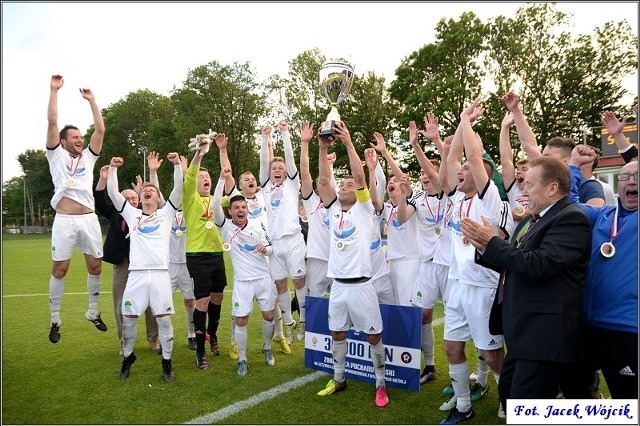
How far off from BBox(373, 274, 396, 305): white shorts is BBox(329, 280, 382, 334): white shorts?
1.07 m

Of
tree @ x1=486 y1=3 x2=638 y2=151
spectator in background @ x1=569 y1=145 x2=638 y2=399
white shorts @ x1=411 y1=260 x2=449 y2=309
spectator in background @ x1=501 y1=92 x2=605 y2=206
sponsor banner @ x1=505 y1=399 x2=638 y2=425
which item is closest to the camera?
spectator in background @ x1=569 y1=145 x2=638 y2=399

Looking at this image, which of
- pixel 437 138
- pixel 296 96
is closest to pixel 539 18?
pixel 296 96

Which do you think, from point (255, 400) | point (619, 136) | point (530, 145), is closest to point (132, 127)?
point (255, 400)

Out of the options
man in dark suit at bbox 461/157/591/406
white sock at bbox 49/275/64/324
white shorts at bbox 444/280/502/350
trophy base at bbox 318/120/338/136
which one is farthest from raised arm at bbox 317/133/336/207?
white sock at bbox 49/275/64/324

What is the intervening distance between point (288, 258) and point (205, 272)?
140 centimetres

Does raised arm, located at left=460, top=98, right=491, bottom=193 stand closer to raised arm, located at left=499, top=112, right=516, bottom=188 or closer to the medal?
raised arm, located at left=499, top=112, right=516, bottom=188

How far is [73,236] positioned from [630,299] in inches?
260

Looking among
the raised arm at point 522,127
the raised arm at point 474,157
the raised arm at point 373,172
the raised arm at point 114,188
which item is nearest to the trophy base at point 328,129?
the raised arm at point 373,172

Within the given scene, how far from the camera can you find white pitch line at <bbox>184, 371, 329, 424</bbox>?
4961mm

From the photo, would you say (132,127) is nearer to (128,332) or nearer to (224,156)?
(224,156)

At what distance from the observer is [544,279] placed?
125 inches

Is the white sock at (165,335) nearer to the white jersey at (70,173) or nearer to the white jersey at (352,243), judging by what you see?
the white jersey at (70,173)

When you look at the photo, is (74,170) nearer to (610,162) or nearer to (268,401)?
(268,401)

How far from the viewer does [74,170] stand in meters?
6.61
